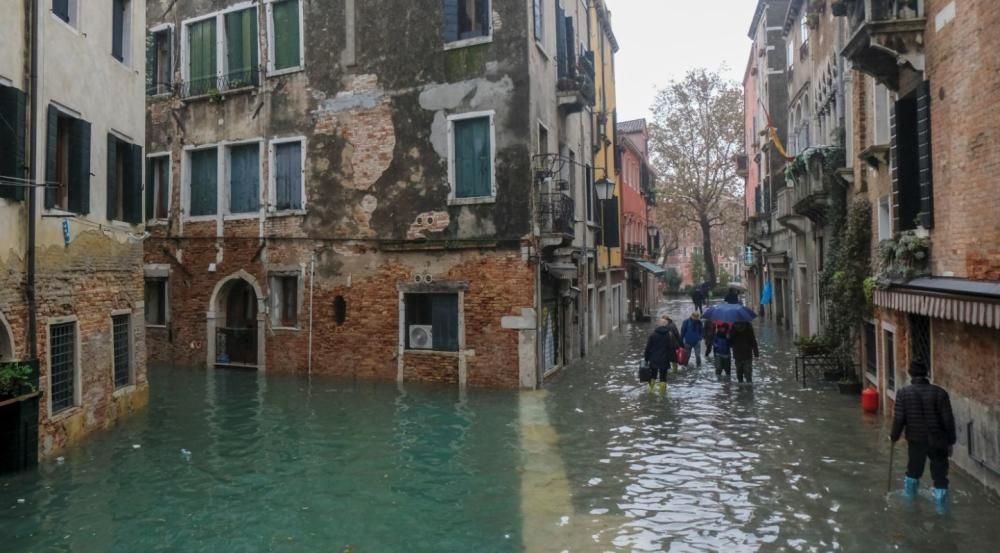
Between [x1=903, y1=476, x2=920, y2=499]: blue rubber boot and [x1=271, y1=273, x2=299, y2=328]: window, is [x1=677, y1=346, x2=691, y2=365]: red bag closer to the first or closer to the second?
[x1=903, y1=476, x2=920, y2=499]: blue rubber boot

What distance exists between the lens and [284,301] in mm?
16938

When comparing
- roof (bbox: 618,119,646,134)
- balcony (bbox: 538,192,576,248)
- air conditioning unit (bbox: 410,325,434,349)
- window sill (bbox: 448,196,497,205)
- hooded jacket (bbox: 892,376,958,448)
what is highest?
roof (bbox: 618,119,646,134)

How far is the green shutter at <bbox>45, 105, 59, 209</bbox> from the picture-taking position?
912cm

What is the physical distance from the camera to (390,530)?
6699mm

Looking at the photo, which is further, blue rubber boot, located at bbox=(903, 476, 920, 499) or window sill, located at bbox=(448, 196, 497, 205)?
window sill, located at bbox=(448, 196, 497, 205)

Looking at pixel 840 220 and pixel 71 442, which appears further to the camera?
pixel 840 220

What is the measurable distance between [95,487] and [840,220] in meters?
13.9

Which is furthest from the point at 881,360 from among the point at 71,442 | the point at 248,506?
the point at 71,442

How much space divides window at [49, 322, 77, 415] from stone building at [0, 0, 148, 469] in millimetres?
17

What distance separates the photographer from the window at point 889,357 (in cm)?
1102

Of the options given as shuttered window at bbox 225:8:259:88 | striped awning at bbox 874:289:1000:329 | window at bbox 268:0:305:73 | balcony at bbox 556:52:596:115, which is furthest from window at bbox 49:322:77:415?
balcony at bbox 556:52:596:115

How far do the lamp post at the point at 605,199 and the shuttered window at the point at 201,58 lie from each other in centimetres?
995

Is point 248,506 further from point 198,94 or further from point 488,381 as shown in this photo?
point 198,94

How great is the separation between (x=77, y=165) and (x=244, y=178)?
7.30 metres
